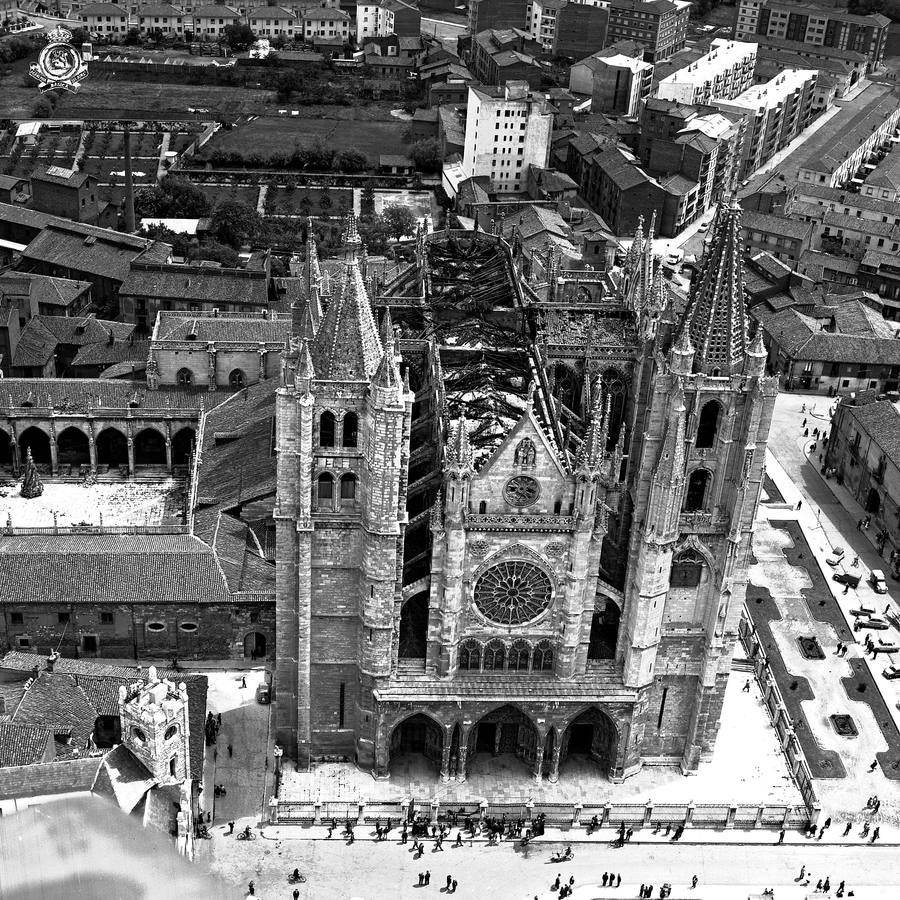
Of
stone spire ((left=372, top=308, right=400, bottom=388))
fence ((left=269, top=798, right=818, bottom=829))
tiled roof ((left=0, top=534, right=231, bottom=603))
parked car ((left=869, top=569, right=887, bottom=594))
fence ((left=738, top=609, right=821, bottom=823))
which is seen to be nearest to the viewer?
stone spire ((left=372, top=308, right=400, bottom=388))

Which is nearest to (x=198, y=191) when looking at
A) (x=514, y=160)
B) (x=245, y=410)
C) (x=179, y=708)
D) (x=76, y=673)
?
(x=514, y=160)

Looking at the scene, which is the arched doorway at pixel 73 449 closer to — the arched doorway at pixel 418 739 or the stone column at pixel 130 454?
the stone column at pixel 130 454

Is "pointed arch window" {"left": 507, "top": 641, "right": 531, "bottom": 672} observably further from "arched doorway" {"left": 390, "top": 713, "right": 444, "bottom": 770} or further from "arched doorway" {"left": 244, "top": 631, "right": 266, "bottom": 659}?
"arched doorway" {"left": 244, "top": 631, "right": 266, "bottom": 659}

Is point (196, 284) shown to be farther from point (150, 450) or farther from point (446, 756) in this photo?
point (446, 756)

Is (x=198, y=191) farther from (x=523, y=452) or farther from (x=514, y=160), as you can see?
(x=523, y=452)

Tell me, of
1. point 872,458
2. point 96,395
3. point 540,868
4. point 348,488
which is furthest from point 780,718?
point 96,395

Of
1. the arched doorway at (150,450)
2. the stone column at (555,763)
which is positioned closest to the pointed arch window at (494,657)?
the stone column at (555,763)

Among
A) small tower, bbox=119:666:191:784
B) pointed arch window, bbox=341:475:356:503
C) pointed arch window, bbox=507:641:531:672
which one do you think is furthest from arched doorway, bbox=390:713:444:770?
small tower, bbox=119:666:191:784
